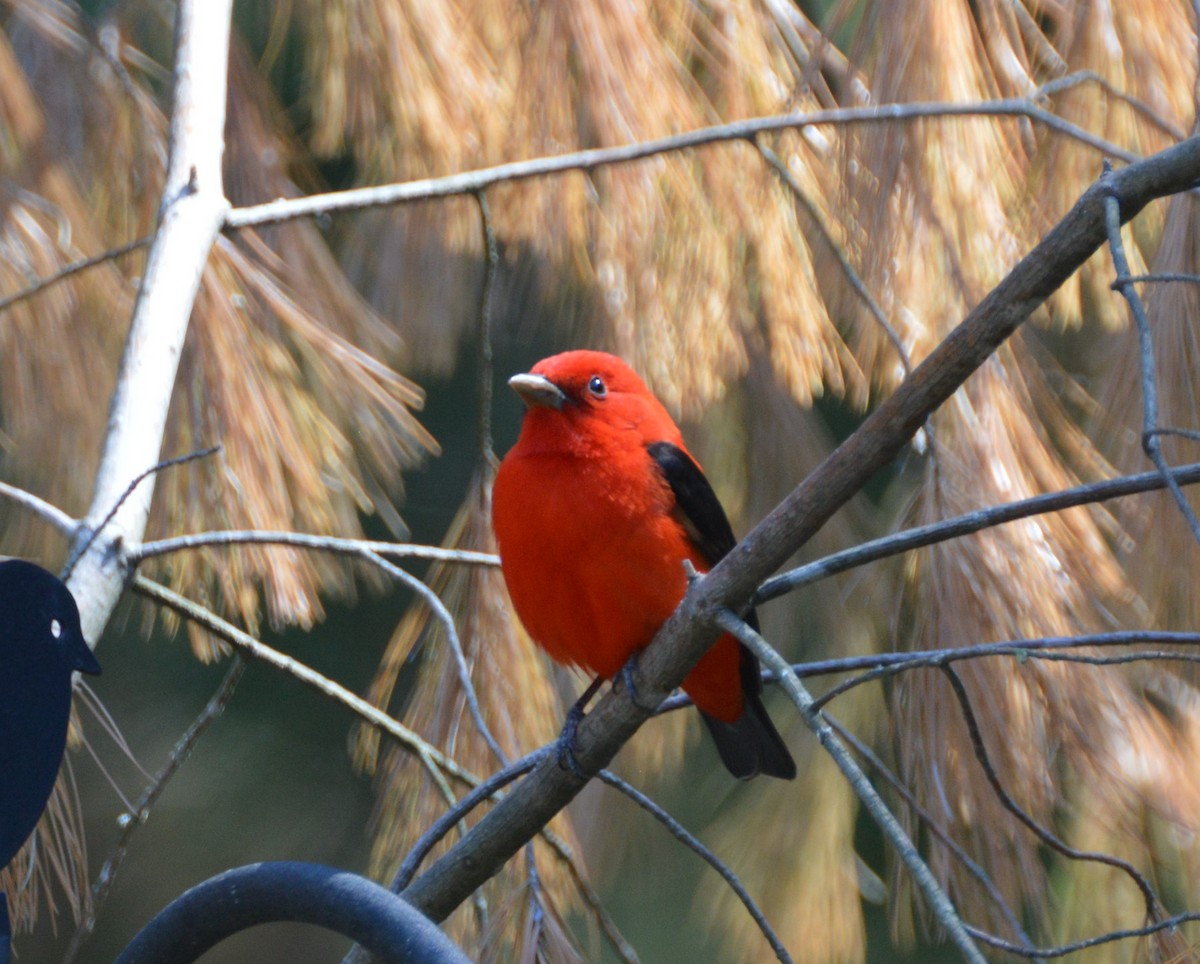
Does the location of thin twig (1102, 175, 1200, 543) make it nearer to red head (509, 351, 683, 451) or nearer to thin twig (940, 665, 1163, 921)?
thin twig (940, 665, 1163, 921)

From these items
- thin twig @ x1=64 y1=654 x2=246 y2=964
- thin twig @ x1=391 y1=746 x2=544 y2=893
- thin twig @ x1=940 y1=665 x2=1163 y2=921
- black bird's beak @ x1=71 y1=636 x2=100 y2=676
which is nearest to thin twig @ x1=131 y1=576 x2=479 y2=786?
thin twig @ x1=64 y1=654 x2=246 y2=964

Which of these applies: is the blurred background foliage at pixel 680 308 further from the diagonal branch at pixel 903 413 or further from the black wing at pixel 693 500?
the diagonal branch at pixel 903 413


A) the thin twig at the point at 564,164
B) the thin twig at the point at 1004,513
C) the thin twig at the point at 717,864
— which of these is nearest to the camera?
the thin twig at the point at 1004,513

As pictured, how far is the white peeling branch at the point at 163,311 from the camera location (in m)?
1.27

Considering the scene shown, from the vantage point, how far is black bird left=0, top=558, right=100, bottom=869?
854mm

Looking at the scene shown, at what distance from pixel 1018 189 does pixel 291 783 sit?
10.3ft

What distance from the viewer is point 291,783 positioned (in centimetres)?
404

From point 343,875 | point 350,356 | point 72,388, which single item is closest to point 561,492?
point 350,356

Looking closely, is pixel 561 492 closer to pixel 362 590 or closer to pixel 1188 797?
pixel 1188 797

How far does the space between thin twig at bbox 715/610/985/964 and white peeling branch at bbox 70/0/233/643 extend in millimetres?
718

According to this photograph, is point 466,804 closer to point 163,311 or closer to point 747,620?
point 747,620

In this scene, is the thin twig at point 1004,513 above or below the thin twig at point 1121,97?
below

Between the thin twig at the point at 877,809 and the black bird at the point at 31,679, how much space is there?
436mm

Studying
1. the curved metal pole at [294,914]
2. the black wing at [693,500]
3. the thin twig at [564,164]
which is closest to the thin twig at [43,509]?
the thin twig at [564,164]
